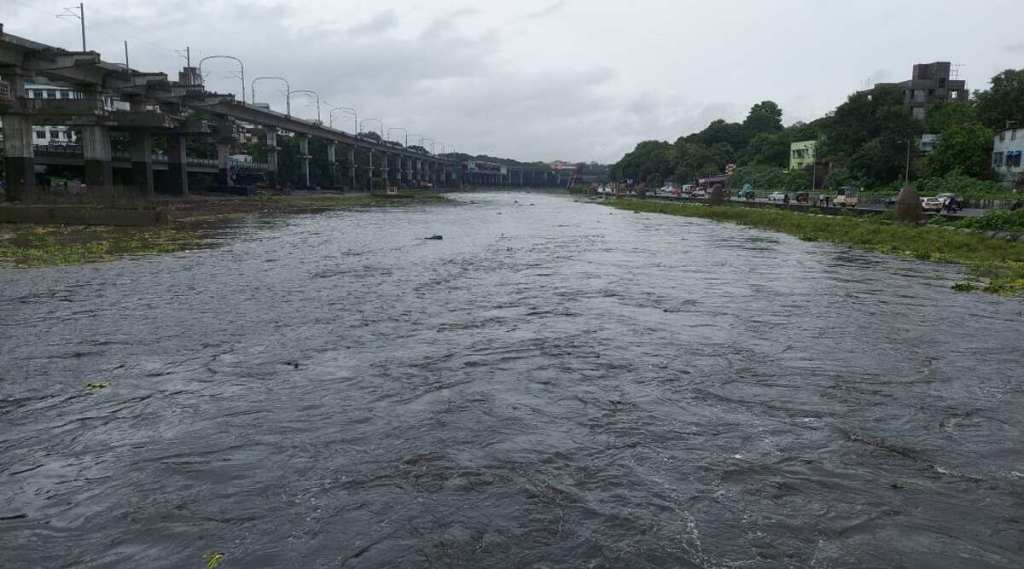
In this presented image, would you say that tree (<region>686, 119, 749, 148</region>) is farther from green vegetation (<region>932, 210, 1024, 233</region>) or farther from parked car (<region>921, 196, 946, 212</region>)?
green vegetation (<region>932, 210, 1024, 233</region>)

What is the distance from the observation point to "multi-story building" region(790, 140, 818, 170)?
395 feet

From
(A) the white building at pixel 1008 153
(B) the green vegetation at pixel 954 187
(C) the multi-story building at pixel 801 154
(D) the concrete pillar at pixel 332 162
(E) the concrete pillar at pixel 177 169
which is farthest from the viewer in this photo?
(D) the concrete pillar at pixel 332 162

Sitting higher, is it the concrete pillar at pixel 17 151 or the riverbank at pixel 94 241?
the concrete pillar at pixel 17 151

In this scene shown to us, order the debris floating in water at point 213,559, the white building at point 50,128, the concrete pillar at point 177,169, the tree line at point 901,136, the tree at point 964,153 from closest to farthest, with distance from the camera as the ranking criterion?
1. the debris floating in water at point 213,559
2. the tree at point 964,153
3. the tree line at point 901,136
4. the concrete pillar at point 177,169
5. the white building at point 50,128

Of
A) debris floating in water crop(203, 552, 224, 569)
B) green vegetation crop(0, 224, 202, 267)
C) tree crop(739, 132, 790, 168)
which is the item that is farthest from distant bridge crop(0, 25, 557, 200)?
tree crop(739, 132, 790, 168)

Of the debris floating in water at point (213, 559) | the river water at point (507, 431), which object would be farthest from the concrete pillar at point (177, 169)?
the debris floating in water at point (213, 559)

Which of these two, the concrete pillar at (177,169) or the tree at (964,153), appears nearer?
the tree at (964,153)

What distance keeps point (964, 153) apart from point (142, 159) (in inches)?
3487

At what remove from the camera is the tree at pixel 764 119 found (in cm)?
18150

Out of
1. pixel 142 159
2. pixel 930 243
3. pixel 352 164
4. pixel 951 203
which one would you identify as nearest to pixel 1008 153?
pixel 951 203

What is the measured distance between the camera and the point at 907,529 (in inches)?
258

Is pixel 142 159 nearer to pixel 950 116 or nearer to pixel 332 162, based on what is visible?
pixel 332 162

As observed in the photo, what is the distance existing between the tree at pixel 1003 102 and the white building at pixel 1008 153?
12.3m

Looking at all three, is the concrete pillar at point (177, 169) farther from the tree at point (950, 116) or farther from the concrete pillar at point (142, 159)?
the tree at point (950, 116)
